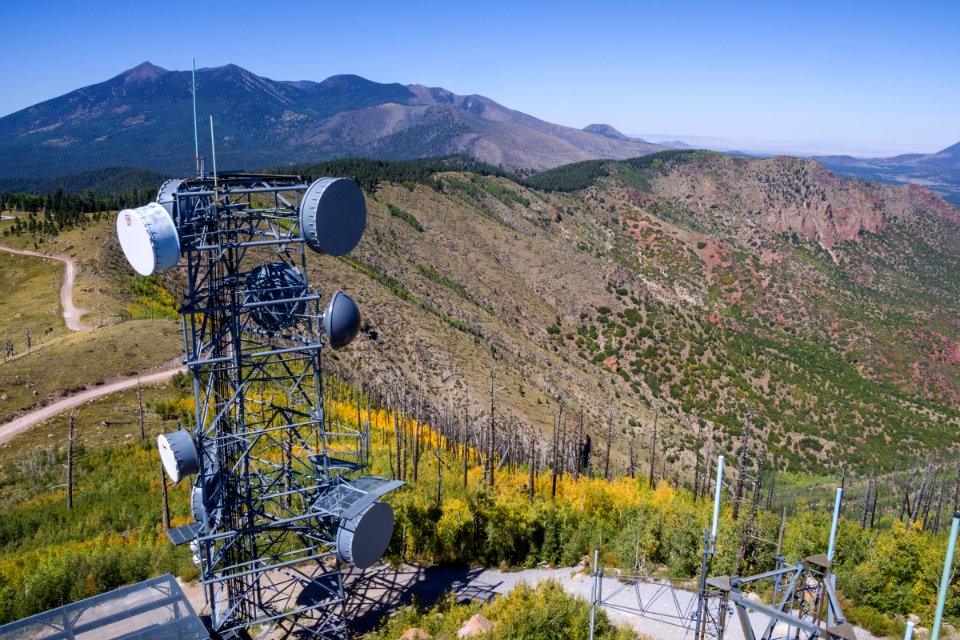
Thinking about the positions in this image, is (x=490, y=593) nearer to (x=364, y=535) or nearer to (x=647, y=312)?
(x=364, y=535)

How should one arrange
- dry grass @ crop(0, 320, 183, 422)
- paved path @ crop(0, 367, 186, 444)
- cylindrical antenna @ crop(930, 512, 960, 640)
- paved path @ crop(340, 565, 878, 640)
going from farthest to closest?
dry grass @ crop(0, 320, 183, 422) < paved path @ crop(0, 367, 186, 444) < paved path @ crop(340, 565, 878, 640) < cylindrical antenna @ crop(930, 512, 960, 640)

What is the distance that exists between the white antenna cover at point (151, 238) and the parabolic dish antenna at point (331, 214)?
10.4 feet

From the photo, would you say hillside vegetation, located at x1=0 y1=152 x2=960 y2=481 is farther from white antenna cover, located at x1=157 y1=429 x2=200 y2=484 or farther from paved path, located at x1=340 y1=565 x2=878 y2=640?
white antenna cover, located at x1=157 y1=429 x2=200 y2=484

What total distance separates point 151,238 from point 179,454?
553 cm

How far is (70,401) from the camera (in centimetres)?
3822

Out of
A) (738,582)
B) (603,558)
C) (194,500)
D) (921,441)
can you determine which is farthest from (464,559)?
(921,441)

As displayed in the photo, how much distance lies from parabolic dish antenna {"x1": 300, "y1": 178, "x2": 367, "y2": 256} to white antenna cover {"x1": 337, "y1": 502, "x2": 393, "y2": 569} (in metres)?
7.18

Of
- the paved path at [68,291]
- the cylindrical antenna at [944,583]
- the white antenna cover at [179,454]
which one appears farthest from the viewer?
the paved path at [68,291]

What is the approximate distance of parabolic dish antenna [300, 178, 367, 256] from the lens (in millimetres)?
16531

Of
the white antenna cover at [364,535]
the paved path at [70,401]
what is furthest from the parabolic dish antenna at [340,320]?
the paved path at [70,401]

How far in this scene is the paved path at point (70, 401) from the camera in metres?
34.7

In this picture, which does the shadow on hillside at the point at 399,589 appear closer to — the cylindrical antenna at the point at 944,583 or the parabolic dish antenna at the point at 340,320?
the parabolic dish antenna at the point at 340,320

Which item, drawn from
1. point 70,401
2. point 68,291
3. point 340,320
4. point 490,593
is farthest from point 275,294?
point 68,291

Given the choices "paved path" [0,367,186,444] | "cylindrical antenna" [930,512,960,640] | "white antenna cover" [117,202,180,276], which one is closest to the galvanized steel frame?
"white antenna cover" [117,202,180,276]
